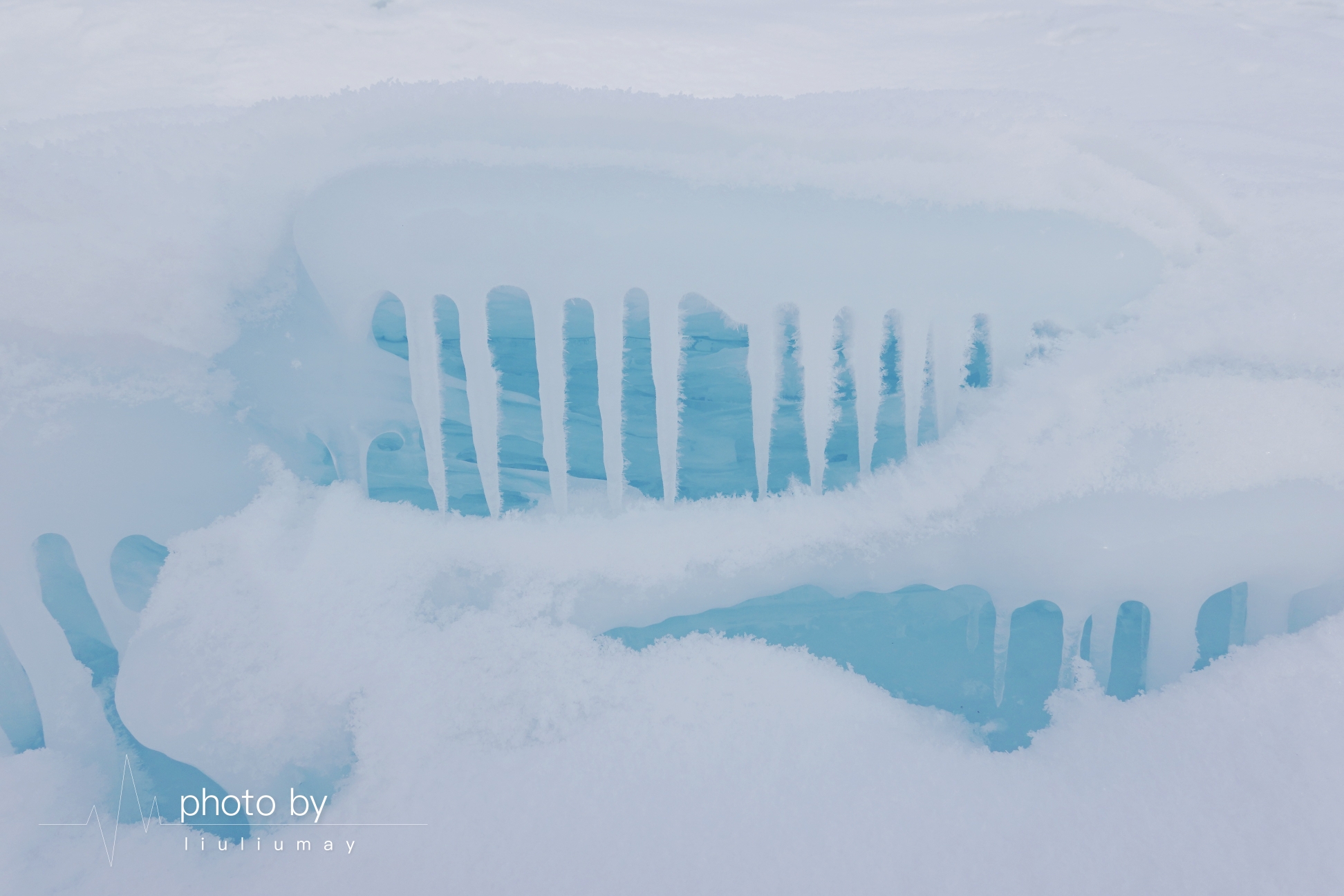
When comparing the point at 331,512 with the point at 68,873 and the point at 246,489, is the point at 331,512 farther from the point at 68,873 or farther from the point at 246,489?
the point at 68,873

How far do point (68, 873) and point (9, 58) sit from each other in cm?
120

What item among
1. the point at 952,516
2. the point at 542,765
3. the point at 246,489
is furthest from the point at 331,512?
the point at 952,516

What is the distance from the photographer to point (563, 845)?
2.37ft

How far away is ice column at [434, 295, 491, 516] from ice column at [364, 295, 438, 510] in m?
0.03

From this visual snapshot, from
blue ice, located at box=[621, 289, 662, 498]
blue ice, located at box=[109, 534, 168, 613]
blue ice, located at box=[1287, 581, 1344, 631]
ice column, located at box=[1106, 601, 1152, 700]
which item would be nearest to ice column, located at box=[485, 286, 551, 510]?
blue ice, located at box=[621, 289, 662, 498]

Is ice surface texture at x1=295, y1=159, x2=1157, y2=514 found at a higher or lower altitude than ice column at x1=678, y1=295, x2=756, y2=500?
higher

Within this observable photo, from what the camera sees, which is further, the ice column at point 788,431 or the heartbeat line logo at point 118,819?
the ice column at point 788,431

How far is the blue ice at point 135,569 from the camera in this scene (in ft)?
2.88

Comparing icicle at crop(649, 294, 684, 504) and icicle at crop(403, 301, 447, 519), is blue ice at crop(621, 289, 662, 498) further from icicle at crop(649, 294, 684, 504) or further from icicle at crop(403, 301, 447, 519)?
icicle at crop(403, 301, 447, 519)

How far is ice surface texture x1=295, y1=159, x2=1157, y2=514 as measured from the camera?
0.80 m

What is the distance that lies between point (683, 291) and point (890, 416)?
1.03ft

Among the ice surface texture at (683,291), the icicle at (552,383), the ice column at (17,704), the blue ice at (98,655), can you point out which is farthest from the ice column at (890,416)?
the ice column at (17,704)

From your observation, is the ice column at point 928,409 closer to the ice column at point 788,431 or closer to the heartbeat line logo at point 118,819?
the ice column at point 788,431

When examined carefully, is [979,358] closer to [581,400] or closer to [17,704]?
[581,400]
